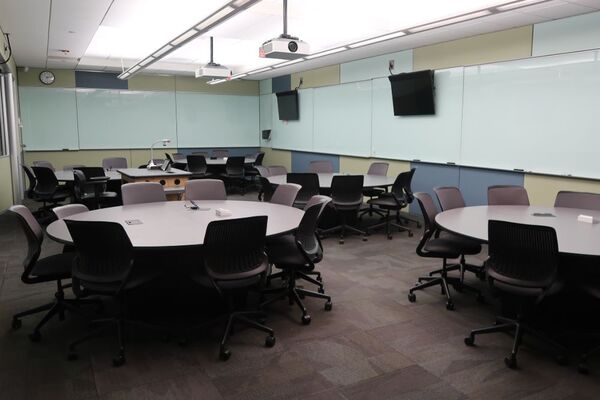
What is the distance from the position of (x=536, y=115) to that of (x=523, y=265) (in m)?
3.87

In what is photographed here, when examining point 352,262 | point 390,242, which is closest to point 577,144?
point 390,242

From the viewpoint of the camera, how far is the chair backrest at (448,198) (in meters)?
4.52

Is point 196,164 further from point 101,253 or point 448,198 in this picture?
point 101,253

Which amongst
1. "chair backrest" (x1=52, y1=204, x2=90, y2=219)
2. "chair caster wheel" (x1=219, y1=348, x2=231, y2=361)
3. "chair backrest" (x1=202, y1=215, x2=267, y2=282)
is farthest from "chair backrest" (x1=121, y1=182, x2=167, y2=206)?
"chair caster wheel" (x1=219, y1=348, x2=231, y2=361)

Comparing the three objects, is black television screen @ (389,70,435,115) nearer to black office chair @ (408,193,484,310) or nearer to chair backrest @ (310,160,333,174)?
chair backrest @ (310,160,333,174)

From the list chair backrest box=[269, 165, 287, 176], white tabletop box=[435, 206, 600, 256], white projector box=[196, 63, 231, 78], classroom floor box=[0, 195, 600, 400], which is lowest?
classroom floor box=[0, 195, 600, 400]

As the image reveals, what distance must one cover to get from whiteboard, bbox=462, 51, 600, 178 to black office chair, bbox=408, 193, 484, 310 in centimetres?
260

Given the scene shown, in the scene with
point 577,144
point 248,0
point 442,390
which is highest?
point 248,0

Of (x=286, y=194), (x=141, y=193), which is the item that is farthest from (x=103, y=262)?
(x=286, y=194)

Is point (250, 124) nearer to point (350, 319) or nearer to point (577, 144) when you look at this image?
point (577, 144)

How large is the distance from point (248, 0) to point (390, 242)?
3573 millimetres

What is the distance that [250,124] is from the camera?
1324 cm

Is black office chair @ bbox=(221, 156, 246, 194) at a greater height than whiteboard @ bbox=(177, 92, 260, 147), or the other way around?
whiteboard @ bbox=(177, 92, 260, 147)

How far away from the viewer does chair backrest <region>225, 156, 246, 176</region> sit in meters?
10.5
